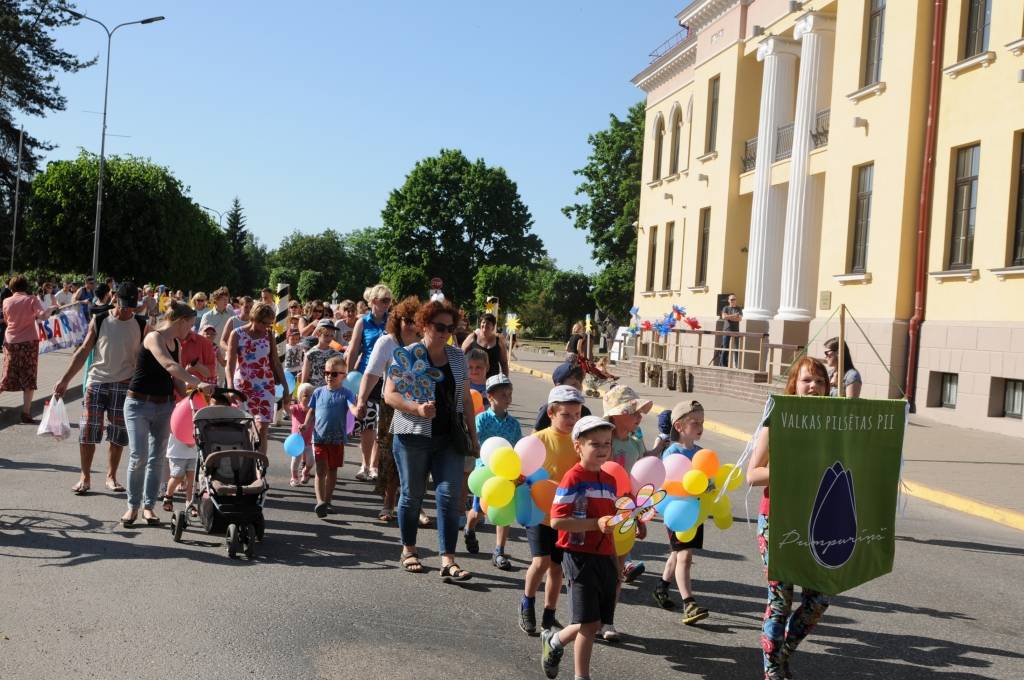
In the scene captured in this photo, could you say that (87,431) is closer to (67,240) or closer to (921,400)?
(921,400)

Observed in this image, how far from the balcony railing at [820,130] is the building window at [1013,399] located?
9293 mm

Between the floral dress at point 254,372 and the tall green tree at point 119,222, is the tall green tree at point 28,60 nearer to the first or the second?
the tall green tree at point 119,222

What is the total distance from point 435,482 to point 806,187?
20.4 meters

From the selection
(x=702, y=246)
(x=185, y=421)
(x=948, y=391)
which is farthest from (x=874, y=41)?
(x=185, y=421)

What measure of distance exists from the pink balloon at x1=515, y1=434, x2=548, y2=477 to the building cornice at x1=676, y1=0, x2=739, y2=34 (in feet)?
90.7

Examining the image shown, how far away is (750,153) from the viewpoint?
30438mm

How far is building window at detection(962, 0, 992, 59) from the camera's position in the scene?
1856cm

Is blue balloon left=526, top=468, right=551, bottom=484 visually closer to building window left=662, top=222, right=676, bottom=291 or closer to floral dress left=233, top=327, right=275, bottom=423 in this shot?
floral dress left=233, top=327, right=275, bottom=423

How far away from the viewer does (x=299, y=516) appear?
28.8 feet

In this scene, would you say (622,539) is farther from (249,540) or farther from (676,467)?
(249,540)

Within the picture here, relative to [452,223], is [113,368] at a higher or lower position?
lower

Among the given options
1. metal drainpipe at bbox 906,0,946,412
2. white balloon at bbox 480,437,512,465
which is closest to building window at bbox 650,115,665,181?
metal drainpipe at bbox 906,0,946,412

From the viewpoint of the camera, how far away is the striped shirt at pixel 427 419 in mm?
6863

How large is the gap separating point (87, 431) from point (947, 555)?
24.1ft
